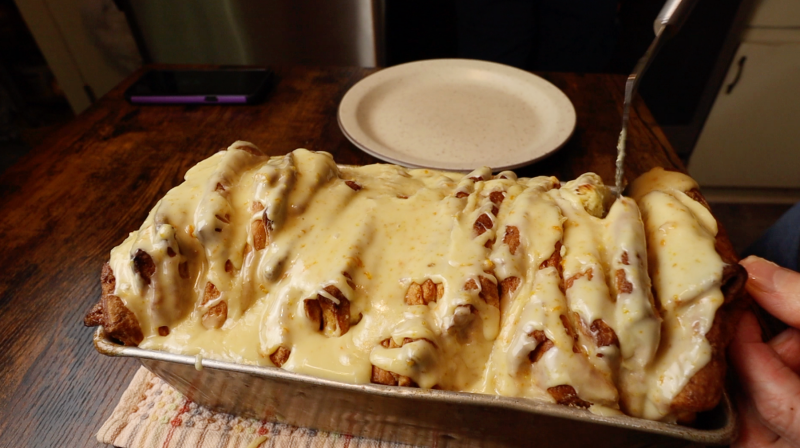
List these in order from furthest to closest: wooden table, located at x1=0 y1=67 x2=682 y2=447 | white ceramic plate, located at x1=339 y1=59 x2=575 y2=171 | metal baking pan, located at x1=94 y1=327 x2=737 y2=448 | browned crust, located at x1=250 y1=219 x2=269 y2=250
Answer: white ceramic plate, located at x1=339 y1=59 x2=575 y2=171
wooden table, located at x1=0 y1=67 x2=682 y2=447
browned crust, located at x1=250 y1=219 x2=269 y2=250
metal baking pan, located at x1=94 y1=327 x2=737 y2=448

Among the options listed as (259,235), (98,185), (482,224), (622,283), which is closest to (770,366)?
(622,283)

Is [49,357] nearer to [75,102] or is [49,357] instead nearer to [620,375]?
[620,375]

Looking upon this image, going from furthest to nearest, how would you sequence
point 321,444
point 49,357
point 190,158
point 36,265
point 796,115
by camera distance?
point 796,115 < point 190,158 < point 36,265 < point 49,357 < point 321,444

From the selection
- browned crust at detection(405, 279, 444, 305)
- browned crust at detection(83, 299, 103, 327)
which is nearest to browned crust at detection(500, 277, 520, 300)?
browned crust at detection(405, 279, 444, 305)

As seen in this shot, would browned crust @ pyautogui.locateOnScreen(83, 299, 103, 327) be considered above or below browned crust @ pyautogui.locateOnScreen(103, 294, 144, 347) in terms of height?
below

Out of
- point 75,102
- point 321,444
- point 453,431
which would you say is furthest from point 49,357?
point 75,102

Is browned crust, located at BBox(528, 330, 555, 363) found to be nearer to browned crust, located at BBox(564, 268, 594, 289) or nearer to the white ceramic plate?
browned crust, located at BBox(564, 268, 594, 289)

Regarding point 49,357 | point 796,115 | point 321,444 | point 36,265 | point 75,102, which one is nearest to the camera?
point 321,444
